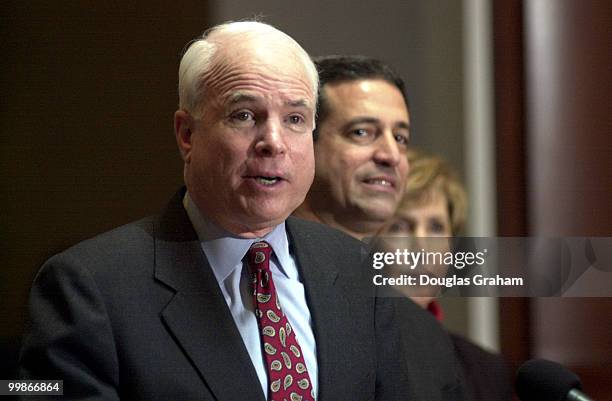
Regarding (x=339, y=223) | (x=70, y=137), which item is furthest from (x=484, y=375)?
(x=70, y=137)

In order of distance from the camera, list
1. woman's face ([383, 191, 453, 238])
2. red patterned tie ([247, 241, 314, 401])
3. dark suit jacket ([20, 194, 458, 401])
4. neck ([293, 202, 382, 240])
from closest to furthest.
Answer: dark suit jacket ([20, 194, 458, 401])
red patterned tie ([247, 241, 314, 401])
neck ([293, 202, 382, 240])
woman's face ([383, 191, 453, 238])

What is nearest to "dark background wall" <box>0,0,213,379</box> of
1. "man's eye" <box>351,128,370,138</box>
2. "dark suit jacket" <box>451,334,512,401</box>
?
"man's eye" <box>351,128,370,138</box>

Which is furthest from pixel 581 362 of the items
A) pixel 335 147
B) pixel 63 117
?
pixel 63 117

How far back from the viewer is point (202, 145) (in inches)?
64.4

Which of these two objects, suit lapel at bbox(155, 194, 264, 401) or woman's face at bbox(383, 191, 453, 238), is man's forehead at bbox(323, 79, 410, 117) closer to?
woman's face at bbox(383, 191, 453, 238)

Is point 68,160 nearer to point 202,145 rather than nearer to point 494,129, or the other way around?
point 202,145

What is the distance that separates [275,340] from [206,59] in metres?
0.51

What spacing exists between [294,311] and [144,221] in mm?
314

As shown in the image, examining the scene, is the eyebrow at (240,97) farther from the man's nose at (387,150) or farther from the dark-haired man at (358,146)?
the man's nose at (387,150)

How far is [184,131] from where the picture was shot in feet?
5.51

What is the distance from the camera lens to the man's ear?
1666 mm

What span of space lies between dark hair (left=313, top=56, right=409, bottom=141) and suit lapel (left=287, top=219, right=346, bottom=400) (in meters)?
0.23

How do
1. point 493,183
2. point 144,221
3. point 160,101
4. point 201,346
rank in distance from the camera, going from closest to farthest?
point 201,346
point 144,221
point 160,101
point 493,183

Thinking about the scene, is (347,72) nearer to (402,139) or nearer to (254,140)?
(402,139)
